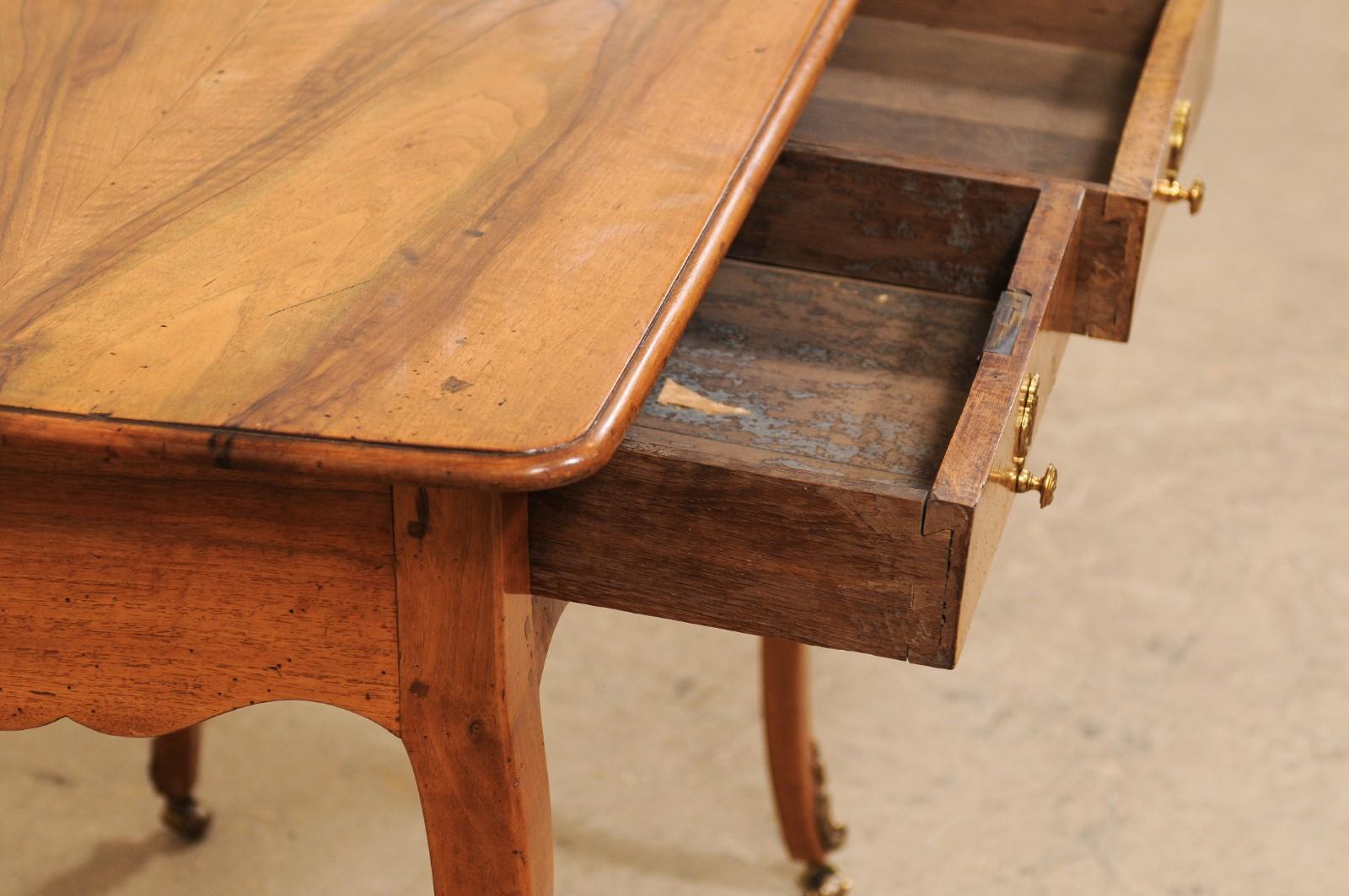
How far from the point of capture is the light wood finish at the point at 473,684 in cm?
69

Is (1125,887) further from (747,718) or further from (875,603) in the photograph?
(875,603)

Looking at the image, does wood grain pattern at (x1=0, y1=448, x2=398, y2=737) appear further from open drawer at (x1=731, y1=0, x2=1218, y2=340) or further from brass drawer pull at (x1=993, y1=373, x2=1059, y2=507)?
open drawer at (x1=731, y1=0, x2=1218, y2=340)

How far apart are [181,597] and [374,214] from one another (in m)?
0.19

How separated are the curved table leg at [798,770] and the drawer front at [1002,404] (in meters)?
0.39

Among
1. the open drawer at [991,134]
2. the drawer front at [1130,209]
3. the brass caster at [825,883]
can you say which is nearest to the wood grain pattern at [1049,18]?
the open drawer at [991,134]

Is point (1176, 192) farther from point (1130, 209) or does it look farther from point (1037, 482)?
point (1037, 482)

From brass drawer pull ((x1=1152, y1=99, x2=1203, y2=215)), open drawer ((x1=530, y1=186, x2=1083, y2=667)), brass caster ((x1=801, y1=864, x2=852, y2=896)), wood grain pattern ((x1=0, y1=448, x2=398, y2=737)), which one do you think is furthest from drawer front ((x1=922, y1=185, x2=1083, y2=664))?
brass caster ((x1=801, y1=864, x2=852, y2=896))

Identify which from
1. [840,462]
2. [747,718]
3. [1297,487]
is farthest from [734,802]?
[1297,487]

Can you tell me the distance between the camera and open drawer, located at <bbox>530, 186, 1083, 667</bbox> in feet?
2.34

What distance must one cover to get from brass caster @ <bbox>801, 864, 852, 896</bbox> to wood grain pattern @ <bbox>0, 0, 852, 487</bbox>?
74cm

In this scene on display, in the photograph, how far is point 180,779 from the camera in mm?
1406

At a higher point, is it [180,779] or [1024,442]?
[1024,442]

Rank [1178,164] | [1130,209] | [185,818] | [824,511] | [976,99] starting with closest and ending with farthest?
1. [824,511]
2. [1130,209]
3. [1178,164]
4. [976,99]
5. [185,818]

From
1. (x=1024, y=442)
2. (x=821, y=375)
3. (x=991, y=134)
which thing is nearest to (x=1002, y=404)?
(x=1024, y=442)
